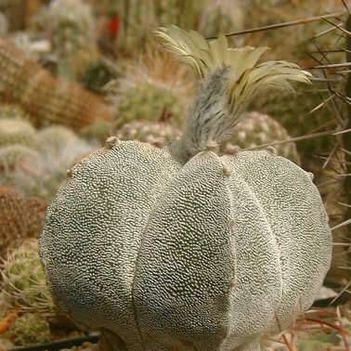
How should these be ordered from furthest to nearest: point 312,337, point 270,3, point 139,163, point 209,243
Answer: point 270,3
point 312,337
point 139,163
point 209,243

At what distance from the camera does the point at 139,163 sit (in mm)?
1216

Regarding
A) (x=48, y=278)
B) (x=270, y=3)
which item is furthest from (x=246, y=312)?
(x=270, y=3)

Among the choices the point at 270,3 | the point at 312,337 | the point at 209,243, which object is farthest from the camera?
the point at 270,3

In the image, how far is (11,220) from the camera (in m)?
1.98

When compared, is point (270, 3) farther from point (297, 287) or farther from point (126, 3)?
point (297, 287)

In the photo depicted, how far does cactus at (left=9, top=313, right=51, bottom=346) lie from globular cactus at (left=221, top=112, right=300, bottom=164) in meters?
0.73

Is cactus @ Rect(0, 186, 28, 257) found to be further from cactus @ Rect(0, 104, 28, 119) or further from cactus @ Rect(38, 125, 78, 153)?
cactus @ Rect(0, 104, 28, 119)

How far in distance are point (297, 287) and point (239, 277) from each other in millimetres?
129

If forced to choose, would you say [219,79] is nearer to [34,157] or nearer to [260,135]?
[260,135]

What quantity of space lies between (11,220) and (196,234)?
0.95 m

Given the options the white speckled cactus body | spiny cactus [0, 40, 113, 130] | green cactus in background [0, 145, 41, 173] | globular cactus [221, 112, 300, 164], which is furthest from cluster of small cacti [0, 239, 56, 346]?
spiny cactus [0, 40, 113, 130]

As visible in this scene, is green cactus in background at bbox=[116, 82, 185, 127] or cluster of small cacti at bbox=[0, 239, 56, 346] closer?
cluster of small cacti at bbox=[0, 239, 56, 346]

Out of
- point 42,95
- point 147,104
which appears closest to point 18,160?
point 147,104

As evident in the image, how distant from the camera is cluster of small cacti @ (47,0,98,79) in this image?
3969 mm
